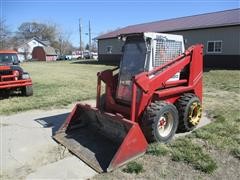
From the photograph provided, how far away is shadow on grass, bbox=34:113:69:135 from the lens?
6484 mm

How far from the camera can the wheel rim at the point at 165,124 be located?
202 inches

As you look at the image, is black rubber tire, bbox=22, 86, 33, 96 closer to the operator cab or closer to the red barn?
the operator cab

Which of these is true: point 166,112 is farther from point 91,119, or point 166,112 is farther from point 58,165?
point 58,165

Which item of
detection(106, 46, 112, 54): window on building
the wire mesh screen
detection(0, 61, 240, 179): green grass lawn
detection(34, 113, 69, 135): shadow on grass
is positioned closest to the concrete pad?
detection(0, 61, 240, 179): green grass lawn

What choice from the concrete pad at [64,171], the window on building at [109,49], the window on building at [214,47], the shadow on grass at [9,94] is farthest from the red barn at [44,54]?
the concrete pad at [64,171]

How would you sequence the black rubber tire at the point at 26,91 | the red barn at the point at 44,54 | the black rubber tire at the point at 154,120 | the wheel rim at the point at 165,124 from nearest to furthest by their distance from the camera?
the black rubber tire at the point at 154,120 < the wheel rim at the point at 165,124 < the black rubber tire at the point at 26,91 < the red barn at the point at 44,54

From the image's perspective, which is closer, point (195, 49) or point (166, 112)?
point (166, 112)

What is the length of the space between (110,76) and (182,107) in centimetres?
158

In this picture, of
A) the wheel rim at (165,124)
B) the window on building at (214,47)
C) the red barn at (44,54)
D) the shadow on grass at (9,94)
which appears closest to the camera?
the wheel rim at (165,124)

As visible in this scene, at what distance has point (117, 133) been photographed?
4949 mm

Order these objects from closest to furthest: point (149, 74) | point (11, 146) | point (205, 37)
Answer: point (149, 74), point (11, 146), point (205, 37)

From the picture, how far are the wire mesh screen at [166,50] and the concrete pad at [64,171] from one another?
2.31 meters

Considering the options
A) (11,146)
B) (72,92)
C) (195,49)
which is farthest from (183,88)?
(72,92)

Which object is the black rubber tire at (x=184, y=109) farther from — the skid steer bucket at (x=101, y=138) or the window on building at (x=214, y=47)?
the window on building at (x=214, y=47)
